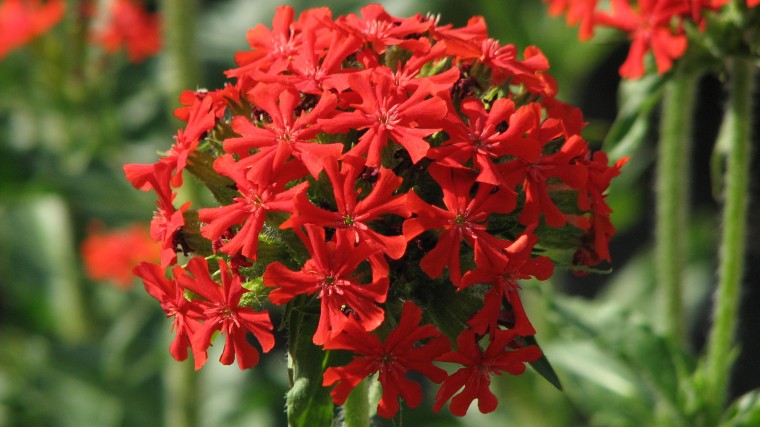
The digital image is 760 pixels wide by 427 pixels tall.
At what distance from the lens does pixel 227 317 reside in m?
1.14

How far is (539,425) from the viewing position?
2750 millimetres

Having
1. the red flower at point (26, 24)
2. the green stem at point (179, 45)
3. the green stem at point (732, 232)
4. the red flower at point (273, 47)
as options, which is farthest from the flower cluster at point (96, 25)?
the green stem at point (732, 232)

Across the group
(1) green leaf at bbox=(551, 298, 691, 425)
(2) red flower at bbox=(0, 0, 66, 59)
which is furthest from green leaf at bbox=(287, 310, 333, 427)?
(2) red flower at bbox=(0, 0, 66, 59)

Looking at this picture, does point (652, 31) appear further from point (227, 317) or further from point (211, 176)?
point (227, 317)

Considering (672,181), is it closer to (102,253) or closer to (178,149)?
(178,149)

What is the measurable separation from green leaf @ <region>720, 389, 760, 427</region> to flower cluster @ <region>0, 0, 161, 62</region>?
1877 millimetres

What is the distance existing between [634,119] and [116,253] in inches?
69.4

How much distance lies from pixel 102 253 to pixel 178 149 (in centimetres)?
186

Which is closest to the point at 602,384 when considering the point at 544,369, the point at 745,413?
the point at 745,413

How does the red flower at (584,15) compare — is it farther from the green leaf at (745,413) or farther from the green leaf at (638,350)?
the green leaf at (745,413)

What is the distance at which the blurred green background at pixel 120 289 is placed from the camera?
7.84 feet

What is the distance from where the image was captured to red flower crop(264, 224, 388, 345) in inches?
42.5

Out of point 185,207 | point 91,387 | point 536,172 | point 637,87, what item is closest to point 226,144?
point 185,207

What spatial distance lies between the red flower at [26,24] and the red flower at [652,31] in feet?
5.25
